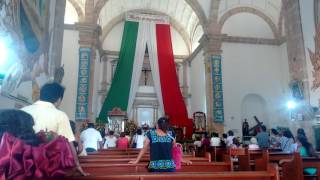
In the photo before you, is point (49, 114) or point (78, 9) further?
point (78, 9)

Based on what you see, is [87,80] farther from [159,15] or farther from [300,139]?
[300,139]

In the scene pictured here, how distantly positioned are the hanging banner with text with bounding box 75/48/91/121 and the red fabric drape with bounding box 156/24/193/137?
4299 millimetres

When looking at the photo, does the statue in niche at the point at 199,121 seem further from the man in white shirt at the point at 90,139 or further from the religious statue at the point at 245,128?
the man in white shirt at the point at 90,139

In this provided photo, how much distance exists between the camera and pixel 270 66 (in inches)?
541

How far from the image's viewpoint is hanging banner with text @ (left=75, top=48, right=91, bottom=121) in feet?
36.9

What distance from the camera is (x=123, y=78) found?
562 inches

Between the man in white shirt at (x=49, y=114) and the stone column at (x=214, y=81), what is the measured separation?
10755mm

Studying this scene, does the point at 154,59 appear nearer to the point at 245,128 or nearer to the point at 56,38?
the point at 245,128

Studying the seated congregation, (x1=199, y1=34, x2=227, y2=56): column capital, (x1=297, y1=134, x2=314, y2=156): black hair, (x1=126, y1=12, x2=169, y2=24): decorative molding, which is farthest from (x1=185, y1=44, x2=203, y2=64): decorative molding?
the seated congregation

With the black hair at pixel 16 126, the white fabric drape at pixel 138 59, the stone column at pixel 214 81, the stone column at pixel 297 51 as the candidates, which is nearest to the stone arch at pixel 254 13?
Result: the stone column at pixel 214 81

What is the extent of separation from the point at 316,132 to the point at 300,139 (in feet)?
12.5

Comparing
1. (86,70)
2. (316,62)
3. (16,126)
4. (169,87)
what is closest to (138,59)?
(169,87)

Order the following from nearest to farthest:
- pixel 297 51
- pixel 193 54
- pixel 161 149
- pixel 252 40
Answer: pixel 161 149, pixel 297 51, pixel 252 40, pixel 193 54

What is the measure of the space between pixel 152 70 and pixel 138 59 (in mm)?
931
